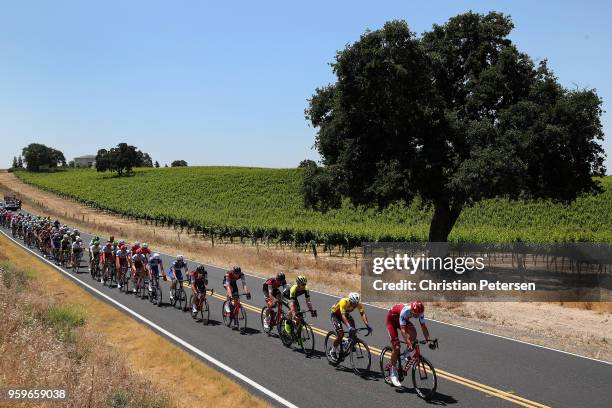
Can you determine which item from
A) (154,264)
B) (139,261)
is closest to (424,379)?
(154,264)

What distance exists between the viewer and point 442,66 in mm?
30016

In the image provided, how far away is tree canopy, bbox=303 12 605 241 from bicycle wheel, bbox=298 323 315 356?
14.9 metres

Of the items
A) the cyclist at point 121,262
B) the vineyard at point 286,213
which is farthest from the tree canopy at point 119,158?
the cyclist at point 121,262

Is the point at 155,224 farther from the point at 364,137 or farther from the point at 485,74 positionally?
the point at 485,74

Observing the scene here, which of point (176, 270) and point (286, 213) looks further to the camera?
point (286, 213)

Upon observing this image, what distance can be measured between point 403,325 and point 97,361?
6383 millimetres

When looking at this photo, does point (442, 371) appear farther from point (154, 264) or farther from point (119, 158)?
point (119, 158)

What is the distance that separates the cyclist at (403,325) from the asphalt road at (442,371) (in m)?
0.57

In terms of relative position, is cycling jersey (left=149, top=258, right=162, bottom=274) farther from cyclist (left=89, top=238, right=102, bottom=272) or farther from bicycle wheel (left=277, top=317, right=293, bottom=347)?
bicycle wheel (left=277, top=317, right=293, bottom=347)

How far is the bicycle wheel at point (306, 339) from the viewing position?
513 inches

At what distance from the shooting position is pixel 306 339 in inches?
527

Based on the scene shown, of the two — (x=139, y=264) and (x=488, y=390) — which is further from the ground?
(x=139, y=264)

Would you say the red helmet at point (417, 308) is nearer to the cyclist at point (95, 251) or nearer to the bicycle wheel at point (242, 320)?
the bicycle wheel at point (242, 320)

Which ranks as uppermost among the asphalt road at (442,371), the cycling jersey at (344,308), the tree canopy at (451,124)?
the tree canopy at (451,124)
